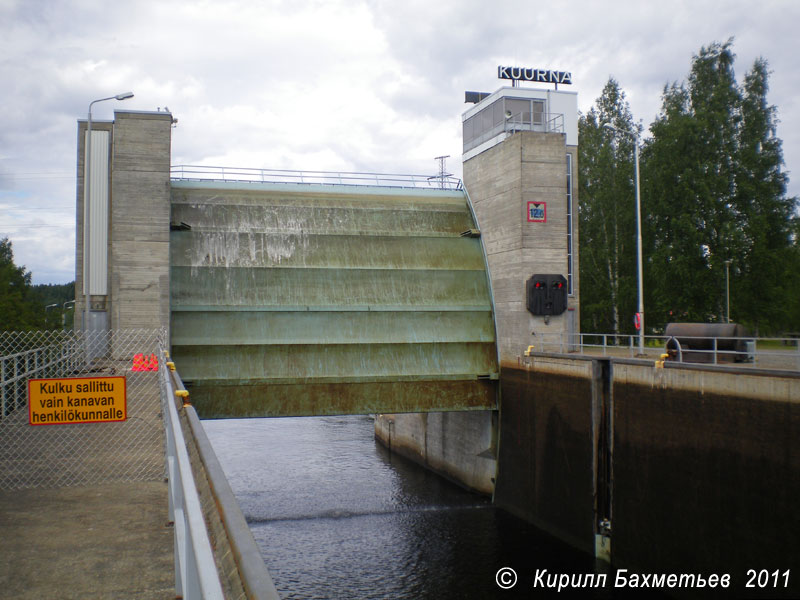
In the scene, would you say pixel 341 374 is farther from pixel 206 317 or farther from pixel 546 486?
pixel 546 486

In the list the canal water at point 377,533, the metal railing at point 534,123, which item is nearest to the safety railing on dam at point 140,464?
the canal water at point 377,533

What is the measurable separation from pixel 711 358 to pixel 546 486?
20.6ft

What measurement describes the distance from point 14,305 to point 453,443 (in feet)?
137

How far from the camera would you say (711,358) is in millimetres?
18188

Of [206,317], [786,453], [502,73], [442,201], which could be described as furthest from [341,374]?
[502,73]

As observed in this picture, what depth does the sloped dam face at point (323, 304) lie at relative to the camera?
888 inches

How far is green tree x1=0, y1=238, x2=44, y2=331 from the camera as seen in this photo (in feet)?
159

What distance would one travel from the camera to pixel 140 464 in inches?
374

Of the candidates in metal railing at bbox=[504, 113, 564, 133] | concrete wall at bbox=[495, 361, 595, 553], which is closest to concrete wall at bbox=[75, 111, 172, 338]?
concrete wall at bbox=[495, 361, 595, 553]

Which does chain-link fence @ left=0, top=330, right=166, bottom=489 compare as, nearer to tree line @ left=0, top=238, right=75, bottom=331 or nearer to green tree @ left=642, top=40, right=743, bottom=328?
tree line @ left=0, top=238, right=75, bottom=331

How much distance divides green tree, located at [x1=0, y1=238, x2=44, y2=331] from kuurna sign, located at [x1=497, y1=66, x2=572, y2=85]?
36.1 m

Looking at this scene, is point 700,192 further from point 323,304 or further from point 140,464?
point 140,464

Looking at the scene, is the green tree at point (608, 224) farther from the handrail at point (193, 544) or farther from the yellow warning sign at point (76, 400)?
the handrail at point (193, 544)

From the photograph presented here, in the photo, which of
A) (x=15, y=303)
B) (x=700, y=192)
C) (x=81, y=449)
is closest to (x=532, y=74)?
(x=700, y=192)
